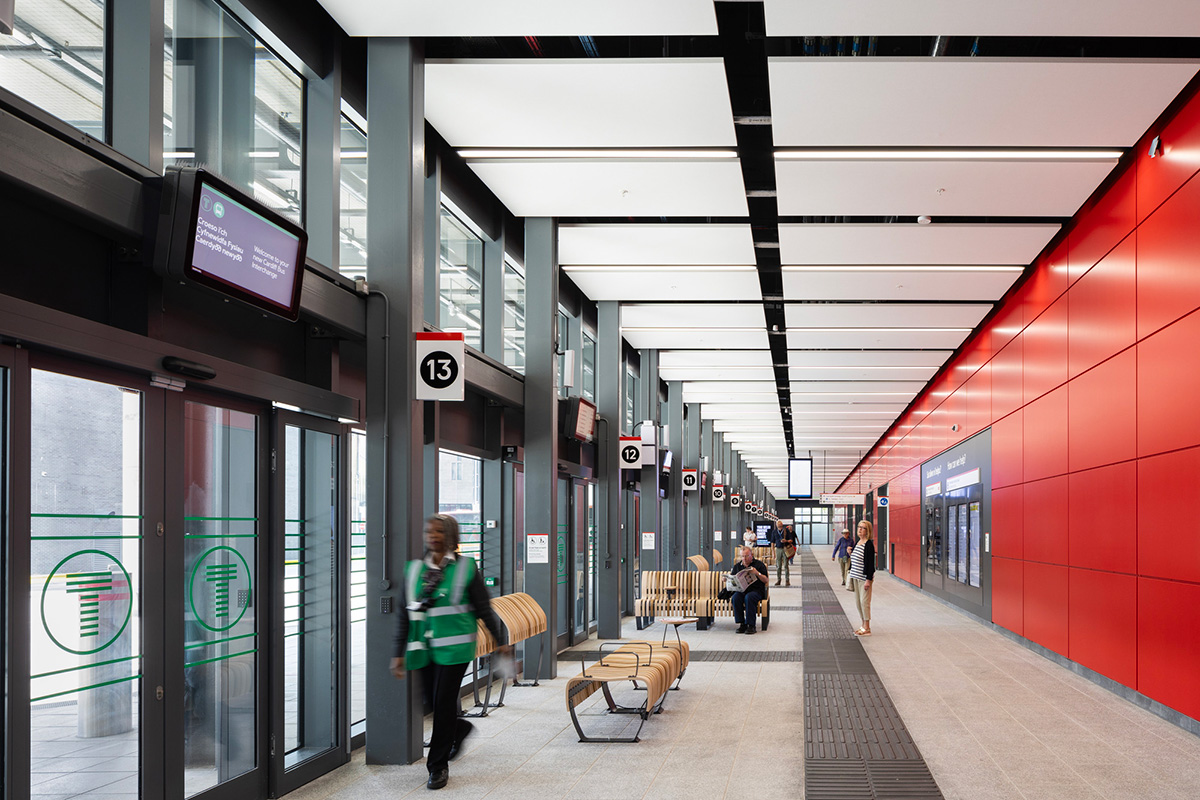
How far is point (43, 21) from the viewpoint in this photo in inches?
165

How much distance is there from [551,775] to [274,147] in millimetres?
4044

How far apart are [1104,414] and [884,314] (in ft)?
18.2

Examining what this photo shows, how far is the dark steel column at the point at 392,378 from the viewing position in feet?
21.3

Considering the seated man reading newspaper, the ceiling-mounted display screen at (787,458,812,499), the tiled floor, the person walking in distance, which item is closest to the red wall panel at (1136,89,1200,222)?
the tiled floor

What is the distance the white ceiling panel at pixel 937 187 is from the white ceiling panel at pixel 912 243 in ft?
1.56

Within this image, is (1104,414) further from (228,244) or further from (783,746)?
(228,244)

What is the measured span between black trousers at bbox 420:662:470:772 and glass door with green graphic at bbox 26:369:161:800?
1672mm

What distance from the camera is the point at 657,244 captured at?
1111 centimetres

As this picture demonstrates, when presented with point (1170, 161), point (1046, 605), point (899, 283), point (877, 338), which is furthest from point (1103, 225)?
point (877, 338)

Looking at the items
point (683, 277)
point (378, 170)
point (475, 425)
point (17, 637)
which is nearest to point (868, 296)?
point (683, 277)

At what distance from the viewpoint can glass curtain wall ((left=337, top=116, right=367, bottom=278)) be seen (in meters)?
7.05

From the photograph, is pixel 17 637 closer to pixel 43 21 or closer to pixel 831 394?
pixel 43 21

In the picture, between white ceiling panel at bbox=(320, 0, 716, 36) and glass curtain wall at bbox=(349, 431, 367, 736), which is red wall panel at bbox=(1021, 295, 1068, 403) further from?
glass curtain wall at bbox=(349, 431, 367, 736)

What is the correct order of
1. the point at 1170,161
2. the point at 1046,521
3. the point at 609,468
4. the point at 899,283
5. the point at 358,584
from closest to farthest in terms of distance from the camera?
the point at 358,584 → the point at 1170,161 → the point at 1046,521 → the point at 899,283 → the point at 609,468
